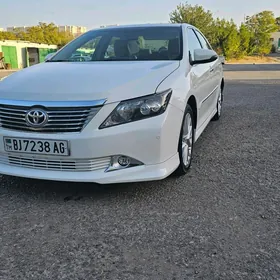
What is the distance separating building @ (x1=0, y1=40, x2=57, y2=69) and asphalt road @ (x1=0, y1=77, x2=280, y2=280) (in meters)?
34.5

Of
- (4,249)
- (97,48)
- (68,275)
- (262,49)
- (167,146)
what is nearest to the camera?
(68,275)

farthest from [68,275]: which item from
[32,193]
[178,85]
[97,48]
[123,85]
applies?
[97,48]

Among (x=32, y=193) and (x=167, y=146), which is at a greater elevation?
(x=167, y=146)

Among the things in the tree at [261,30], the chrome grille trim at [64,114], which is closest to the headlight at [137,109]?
the chrome grille trim at [64,114]

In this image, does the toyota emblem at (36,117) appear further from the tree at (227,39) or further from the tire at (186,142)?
the tree at (227,39)

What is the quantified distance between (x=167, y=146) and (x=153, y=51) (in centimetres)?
137

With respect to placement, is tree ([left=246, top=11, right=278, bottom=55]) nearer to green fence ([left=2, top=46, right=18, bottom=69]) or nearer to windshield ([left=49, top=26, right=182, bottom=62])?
green fence ([left=2, top=46, right=18, bottom=69])

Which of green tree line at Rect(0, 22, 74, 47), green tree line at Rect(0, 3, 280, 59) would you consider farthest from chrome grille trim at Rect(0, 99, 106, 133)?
green tree line at Rect(0, 22, 74, 47)

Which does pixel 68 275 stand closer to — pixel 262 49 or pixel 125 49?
pixel 125 49

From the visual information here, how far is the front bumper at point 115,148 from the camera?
2594mm

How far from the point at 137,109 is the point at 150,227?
0.88m

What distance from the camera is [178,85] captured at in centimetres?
301

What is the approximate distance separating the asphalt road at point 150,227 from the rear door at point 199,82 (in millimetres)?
640

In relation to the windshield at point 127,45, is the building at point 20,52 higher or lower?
lower
